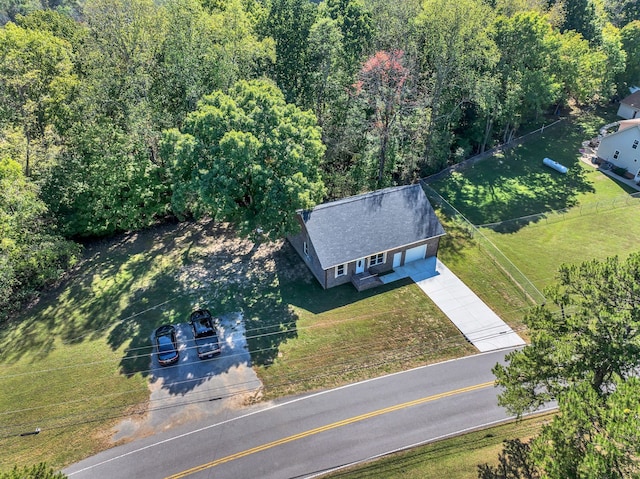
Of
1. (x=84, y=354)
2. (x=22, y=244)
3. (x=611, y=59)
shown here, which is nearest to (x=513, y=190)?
(x=611, y=59)

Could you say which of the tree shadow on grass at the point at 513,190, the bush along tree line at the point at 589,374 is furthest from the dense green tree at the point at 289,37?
the bush along tree line at the point at 589,374

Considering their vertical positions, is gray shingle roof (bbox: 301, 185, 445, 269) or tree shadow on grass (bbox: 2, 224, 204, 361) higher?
gray shingle roof (bbox: 301, 185, 445, 269)

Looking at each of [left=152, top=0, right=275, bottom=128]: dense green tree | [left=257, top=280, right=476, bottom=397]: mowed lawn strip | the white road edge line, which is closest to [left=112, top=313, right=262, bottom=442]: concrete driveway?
[left=257, top=280, right=476, bottom=397]: mowed lawn strip

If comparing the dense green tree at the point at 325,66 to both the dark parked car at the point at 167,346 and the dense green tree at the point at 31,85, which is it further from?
the dark parked car at the point at 167,346

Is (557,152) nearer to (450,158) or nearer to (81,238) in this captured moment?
(450,158)

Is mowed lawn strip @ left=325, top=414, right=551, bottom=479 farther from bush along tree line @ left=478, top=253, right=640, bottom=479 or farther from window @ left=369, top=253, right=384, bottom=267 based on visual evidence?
window @ left=369, top=253, right=384, bottom=267

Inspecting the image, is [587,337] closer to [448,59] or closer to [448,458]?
[448,458]
